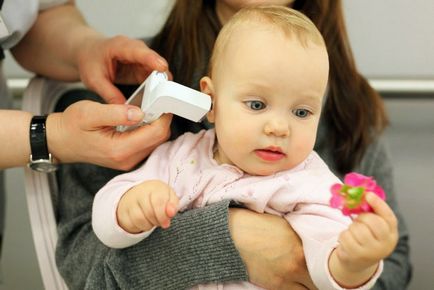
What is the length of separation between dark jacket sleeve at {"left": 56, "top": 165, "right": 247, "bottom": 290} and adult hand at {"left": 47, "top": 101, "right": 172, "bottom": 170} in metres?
0.11

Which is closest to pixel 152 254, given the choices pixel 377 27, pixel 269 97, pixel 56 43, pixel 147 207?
pixel 147 207

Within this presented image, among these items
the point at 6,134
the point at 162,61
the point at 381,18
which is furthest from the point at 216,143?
the point at 381,18

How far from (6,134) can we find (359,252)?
0.53m

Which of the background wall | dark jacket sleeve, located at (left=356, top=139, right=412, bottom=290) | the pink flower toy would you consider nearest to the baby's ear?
the pink flower toy

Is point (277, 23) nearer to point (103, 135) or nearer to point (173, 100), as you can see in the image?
point (173, 100)

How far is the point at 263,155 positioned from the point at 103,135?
0.23 m

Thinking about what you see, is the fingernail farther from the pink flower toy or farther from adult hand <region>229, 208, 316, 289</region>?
the pink flower toy

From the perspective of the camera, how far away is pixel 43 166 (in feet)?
2.82

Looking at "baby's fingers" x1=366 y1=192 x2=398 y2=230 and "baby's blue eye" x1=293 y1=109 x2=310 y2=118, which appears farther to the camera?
"baby's blue eye" x1=293 y1=109 x2=310 y2=118

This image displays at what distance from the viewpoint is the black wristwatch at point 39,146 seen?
2.73ft

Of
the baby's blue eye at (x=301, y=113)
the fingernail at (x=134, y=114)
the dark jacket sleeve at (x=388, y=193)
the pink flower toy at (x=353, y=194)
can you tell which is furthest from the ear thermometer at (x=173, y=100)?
the dark jacket sleeve at (x=388, y=193)

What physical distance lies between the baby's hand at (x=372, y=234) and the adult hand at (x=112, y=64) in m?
0.41

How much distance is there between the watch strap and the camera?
83 centimetres

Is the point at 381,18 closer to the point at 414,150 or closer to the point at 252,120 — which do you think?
the point at 414,150
